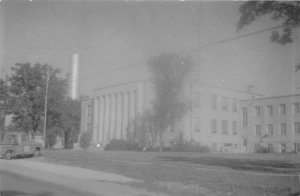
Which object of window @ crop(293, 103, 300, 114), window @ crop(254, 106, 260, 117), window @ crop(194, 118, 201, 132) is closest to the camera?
window @ crop(293, 103, 300, 114)

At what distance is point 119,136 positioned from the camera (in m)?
62.2

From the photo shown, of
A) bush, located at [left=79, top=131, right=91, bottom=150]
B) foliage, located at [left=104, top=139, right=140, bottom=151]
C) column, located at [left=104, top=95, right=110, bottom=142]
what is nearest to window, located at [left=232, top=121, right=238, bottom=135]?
foliage, located at [left=104, top=139, right=140, bottom=151]

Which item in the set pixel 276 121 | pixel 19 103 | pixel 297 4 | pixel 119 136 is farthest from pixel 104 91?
pixel 297 4

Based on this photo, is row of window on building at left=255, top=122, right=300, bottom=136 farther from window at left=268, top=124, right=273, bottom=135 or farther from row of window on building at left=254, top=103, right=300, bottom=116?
row of window on building at left=254, top=103, right=300, bottom=116

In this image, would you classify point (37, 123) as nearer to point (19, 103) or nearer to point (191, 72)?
point (19, 103)

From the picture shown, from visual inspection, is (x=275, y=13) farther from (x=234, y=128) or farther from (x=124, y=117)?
(x=234, y=128)

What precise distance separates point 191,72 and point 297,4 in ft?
109

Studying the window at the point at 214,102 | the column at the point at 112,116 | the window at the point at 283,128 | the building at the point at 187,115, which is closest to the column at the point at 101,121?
the building at the point at 187,115

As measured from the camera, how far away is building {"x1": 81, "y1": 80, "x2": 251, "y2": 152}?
58.5 metres

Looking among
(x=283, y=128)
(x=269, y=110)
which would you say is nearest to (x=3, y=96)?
(x=269, y=110)

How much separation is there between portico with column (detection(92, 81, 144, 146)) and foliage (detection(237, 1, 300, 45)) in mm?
43471

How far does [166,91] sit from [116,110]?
58.5 ft

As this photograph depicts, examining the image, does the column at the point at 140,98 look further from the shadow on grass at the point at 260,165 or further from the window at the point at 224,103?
the shadow on grass at the point at 260,165

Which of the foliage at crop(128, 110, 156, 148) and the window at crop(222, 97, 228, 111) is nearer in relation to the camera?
the foliage at crop(128, 110, 156, 148)
